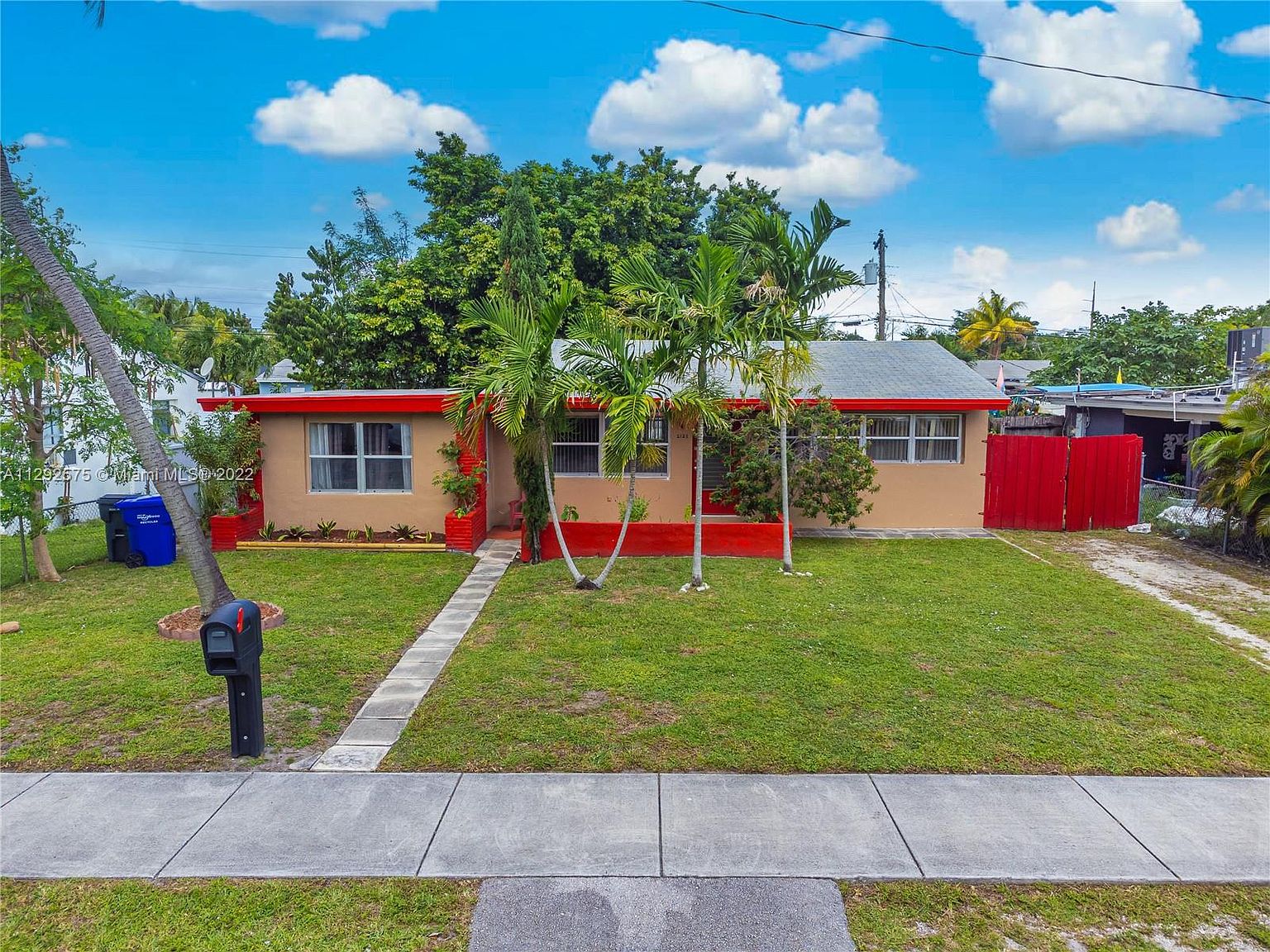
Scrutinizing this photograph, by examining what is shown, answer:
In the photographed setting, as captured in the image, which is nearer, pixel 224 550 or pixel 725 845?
pixel 725 845

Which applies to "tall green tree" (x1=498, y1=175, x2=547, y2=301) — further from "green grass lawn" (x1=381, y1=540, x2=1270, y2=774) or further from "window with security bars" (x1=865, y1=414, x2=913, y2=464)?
"green grass lawn" (x1=381, y1=540, x2=1270, y2=774)

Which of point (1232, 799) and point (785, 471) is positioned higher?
point (785, 471)

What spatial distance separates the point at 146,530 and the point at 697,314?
335 inches

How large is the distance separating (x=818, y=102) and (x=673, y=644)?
46.6 feet

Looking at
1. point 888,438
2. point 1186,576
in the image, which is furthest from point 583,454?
point 1186,576

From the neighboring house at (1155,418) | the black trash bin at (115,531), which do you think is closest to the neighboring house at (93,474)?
the black trash bin at (115,531)

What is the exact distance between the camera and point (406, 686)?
22.6ft

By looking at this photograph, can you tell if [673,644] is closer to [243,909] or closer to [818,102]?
[243,909]

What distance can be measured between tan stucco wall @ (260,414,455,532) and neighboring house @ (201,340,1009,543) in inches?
0.7

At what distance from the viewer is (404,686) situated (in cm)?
688

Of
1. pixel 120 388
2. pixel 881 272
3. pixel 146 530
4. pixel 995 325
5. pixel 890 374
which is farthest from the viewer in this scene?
pixel 995 325

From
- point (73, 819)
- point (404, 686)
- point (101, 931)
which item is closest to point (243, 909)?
point (101, 931)

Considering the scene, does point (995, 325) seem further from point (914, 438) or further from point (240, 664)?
point (240, 664)

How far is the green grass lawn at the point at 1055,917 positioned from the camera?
Result: 12.0 ft
